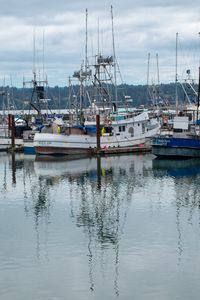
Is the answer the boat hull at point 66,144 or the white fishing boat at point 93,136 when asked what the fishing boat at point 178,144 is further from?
the boat hull at point 66,144

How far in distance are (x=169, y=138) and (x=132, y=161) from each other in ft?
12.6

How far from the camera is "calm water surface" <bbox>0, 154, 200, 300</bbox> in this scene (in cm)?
2249

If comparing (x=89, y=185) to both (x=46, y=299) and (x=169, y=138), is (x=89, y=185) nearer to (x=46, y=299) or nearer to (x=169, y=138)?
(x=169, y=138)

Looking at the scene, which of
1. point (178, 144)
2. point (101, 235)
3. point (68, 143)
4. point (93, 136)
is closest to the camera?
point (101, 235)

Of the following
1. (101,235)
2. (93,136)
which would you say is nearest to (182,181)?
(101,235)

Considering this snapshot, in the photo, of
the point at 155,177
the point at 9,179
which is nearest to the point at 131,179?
the point at 155,177

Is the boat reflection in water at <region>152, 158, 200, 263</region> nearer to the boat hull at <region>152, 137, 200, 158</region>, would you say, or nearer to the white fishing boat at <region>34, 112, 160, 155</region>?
the boat hull at <region>152, 137, 200, 158</region>

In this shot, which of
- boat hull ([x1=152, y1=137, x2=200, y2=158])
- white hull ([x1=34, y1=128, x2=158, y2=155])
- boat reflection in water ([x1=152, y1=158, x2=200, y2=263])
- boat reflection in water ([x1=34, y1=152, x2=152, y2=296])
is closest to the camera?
boat reflection in water ([x1=34, y1=152, x2=152, y2=296])

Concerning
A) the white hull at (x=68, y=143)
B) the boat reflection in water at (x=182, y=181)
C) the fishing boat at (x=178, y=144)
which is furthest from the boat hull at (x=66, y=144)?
the boat reflection in water at (x=182, y=181)

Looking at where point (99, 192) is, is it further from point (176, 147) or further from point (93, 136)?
point (93, 136)

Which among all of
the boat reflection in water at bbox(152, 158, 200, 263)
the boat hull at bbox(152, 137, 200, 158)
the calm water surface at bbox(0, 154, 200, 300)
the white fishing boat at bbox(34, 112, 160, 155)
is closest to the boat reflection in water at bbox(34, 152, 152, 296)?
the calm water surface at bbox(0, 154, 200, 300)

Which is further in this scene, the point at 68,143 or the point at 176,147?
the point at 68,143

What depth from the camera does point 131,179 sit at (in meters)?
47.7

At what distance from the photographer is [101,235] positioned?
29.6m
